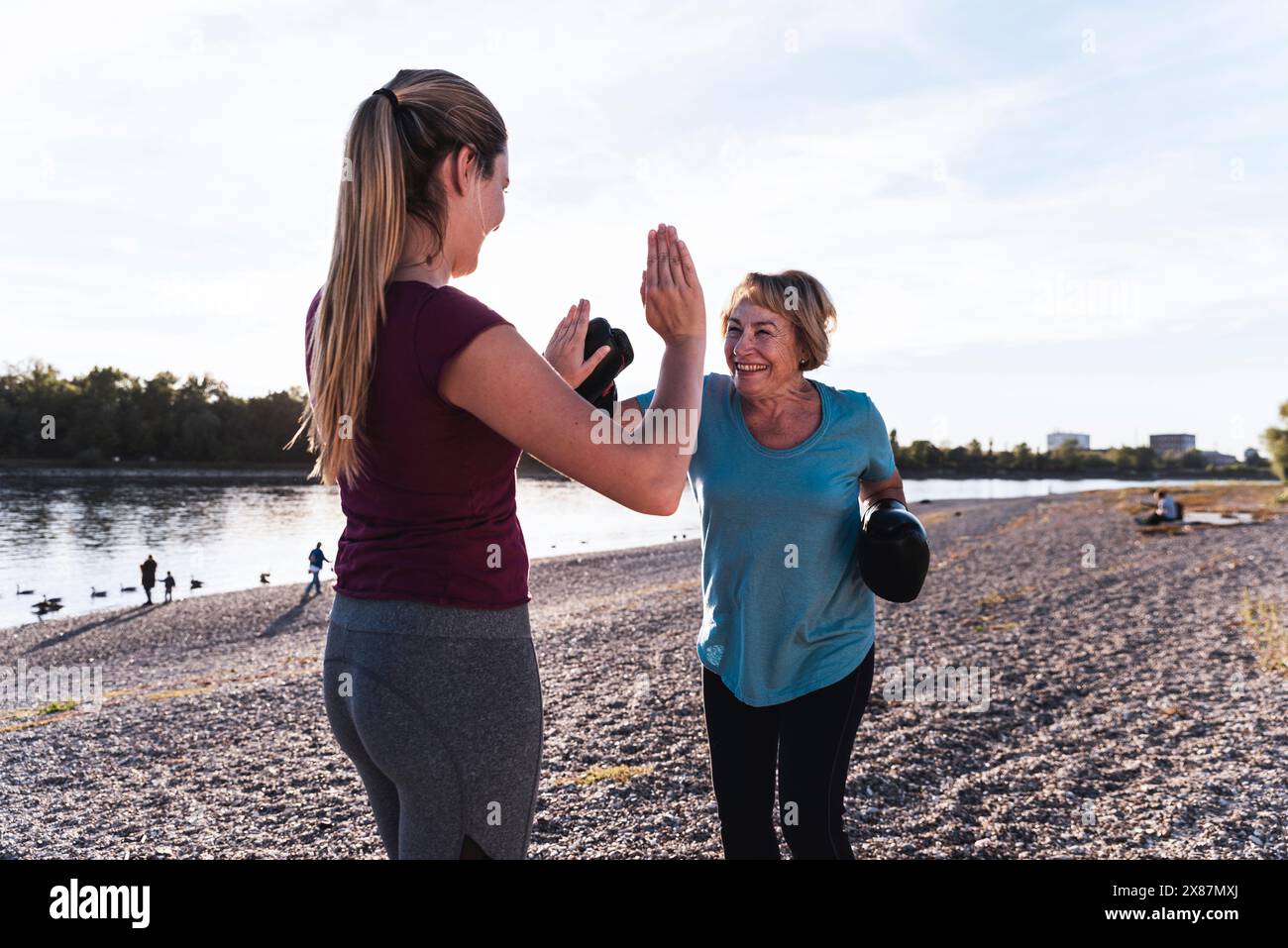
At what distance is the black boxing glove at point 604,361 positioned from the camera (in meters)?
1.78

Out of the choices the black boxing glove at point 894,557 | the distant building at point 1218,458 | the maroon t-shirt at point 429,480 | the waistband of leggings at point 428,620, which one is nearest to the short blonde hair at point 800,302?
the black boxing glove at point 894,557

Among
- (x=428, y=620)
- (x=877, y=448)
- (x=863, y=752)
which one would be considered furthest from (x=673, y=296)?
(x=863, y=752)

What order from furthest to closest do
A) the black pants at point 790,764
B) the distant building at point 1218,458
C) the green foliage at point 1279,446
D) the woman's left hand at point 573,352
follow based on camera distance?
the distant building at point 1218,458 < the green foliage at point 1279,446 < the black pants at point 790,764 < the woman's left hand at point 573,352

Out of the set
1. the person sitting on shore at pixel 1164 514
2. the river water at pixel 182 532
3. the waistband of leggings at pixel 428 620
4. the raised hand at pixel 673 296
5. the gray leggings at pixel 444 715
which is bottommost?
the river water at pixel 182 532

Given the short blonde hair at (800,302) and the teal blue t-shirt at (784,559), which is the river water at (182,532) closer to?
the short blonde hair at (800,302)

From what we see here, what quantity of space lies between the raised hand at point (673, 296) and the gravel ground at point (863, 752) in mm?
4234

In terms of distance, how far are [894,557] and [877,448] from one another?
47 cm

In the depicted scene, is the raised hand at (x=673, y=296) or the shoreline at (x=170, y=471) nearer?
the raised hand at (x=673, y=296)

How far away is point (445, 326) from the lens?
1.35 meters

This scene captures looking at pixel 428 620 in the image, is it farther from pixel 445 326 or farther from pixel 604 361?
pixel 604 361

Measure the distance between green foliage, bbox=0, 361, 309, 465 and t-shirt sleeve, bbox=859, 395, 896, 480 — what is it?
9740cm

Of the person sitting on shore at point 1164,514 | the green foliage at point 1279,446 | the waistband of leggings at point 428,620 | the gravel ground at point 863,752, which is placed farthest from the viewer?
the green foliage at point 1279,446

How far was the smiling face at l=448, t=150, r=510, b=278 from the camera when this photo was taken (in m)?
1.54
